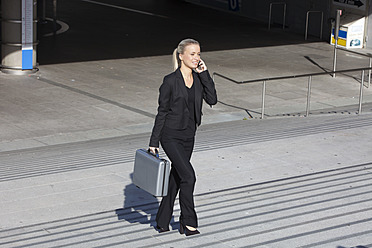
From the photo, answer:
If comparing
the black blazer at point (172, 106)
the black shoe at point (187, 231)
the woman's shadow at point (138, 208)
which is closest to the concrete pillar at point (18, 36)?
the woman's shadow at point (138, 208)

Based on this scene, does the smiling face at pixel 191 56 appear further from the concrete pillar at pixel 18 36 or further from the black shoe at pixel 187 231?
the concrete pillar at pixel 18 36

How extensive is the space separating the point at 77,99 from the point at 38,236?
9378 millimetres

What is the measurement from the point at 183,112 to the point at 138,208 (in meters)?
1.55

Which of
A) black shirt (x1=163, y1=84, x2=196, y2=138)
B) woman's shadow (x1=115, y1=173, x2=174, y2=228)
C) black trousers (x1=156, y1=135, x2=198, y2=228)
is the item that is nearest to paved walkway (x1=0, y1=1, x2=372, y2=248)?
woman's shadow (x1=115, y1=173, x2=174, y2=228)

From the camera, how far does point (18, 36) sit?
1762cm

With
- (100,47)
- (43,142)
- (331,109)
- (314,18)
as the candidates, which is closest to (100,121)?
(43,142)

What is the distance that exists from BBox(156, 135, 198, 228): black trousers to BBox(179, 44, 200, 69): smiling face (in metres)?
0.62

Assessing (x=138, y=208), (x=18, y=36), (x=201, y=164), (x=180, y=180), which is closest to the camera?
(x=180, y=180)

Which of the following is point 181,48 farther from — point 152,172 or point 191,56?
point 152,172

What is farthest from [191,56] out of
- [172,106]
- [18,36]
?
[18,36]

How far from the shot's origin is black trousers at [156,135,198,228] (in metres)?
5.74

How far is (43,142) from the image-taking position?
39.2ft

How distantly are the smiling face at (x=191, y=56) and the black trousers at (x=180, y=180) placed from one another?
62 centimetres

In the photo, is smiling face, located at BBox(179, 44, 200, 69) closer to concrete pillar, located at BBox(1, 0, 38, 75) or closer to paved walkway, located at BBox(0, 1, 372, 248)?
paved walkway, located at BBox(0, 1, 372, 248)
